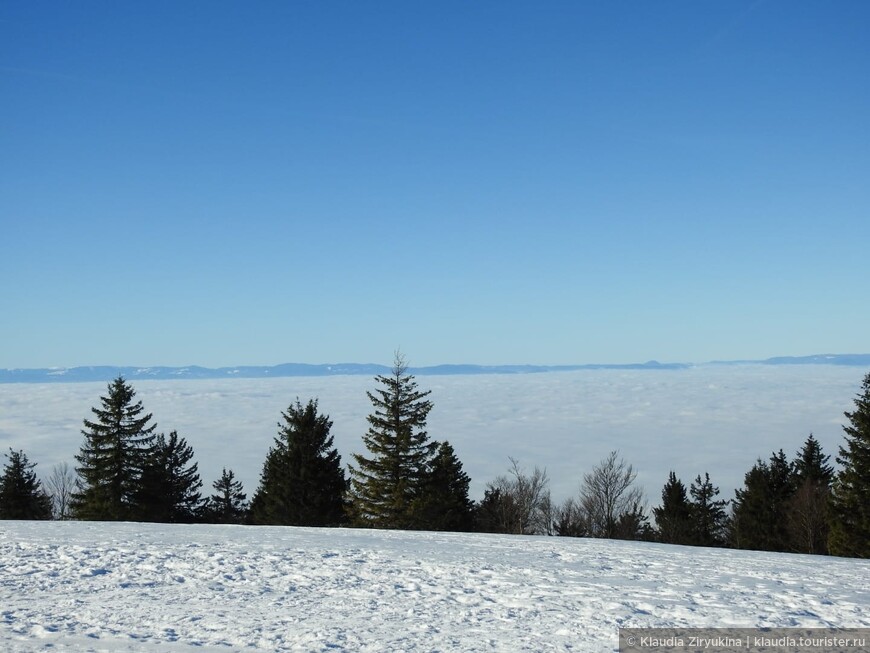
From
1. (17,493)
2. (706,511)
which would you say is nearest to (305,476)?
(17,493)

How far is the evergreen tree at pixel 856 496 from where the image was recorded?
94.9 feet

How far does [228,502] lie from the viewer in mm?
56625

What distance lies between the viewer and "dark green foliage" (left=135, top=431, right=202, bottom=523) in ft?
124

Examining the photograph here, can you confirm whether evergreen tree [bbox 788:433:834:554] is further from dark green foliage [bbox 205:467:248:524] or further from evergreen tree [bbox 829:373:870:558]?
dark green foliage [bbox 205:467:248:524]

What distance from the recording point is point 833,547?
3002 centimetres

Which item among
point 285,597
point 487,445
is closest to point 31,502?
point 285,597

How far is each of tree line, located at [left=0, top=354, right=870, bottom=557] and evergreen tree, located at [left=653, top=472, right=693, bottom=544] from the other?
14cm

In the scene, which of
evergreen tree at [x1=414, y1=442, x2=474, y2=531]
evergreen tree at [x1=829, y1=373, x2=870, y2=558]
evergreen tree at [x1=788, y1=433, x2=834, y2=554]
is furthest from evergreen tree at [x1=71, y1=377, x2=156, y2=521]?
evergreen tree at [x1=788, y1=433, x2=834, y2=554]

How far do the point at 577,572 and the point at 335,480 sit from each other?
29.4m

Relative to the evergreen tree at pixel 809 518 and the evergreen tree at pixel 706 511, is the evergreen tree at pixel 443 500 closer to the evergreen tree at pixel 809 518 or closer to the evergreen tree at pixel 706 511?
the evergreen tree at pixel 809 518

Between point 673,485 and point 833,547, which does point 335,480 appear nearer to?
point 833,547

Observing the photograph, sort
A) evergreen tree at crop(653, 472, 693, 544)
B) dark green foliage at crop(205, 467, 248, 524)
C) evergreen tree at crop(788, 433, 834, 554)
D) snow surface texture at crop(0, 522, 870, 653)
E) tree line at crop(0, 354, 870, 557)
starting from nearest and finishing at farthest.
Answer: snow surface texture at crop(0, 522, 870, 653)
tree line at crop(0, 354, 870, 557)
evergreen tree at crop(788, 433, 834, 554)
evergreen tree at crop(653, 472, 693, 544)
dark green foliage at crop(205, 467, 248, 524)

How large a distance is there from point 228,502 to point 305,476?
855 inches

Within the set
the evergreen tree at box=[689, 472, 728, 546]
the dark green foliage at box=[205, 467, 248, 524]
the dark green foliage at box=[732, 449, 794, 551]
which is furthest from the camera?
the evergreen tree at box=[689, 472, 728, 546]
